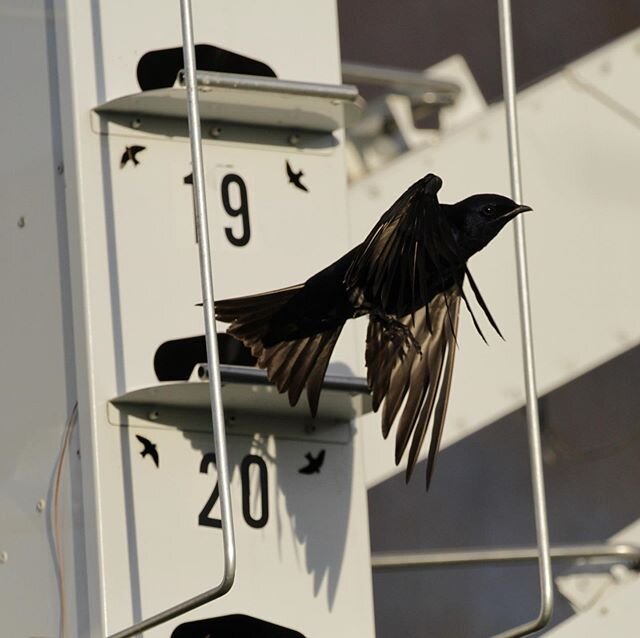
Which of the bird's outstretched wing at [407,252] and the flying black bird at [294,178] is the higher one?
the flying black bird at [294,178]

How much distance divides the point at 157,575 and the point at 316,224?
1.80 feet

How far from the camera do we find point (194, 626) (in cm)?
295

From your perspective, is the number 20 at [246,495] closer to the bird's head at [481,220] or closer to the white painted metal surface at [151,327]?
the white painted metal surface at [151,327]

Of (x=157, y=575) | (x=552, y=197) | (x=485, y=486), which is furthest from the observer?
(x=485, y=486)

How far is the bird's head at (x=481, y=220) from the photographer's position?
122 inches

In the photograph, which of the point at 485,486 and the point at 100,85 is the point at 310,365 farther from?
the point at 485,486

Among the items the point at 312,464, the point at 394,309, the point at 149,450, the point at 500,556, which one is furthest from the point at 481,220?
the point at 500,556

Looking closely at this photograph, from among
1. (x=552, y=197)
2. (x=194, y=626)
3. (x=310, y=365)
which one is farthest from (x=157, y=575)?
(x=552, y=197)

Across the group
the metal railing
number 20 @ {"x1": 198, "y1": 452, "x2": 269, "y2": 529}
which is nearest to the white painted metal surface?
number 20 @ {"x1": 198, "y1": 452, "x2": 269, "y2": 529}

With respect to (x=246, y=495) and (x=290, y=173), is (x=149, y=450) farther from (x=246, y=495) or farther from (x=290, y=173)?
(x=290, y=173)

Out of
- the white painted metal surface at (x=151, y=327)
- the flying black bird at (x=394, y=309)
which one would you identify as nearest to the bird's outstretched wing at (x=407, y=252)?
the flying black bird at (x=394, y=309)

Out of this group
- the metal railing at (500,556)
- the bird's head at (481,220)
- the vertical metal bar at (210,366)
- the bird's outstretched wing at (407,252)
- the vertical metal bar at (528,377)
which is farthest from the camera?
the metal railing at (500,556)

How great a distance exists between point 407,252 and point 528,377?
0.73 ft

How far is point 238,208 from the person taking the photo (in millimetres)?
3111
